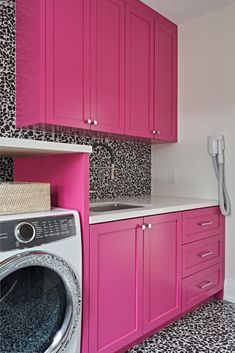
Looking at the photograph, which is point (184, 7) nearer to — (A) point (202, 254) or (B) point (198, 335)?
(A) point (202, 254)

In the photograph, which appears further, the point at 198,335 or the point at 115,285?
the point at 198,335

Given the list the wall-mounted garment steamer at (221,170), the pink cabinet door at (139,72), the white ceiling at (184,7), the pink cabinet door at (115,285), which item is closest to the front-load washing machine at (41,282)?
the pink cabinet door at (115,285)

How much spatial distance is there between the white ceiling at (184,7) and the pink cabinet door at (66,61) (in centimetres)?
77

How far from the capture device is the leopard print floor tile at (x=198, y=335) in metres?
1.83

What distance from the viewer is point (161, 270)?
1969mm

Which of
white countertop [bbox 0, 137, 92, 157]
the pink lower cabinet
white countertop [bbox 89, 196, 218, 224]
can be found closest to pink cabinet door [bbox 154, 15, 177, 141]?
white countertop [bbox 89, 196, 218, 224]

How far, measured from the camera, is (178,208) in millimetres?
2094

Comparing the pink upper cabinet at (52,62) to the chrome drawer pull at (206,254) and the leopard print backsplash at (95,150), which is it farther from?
the chrome drawer pull at (206,254)

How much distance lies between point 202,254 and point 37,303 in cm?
148

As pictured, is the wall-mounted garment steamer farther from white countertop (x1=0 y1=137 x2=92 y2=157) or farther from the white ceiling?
white countertop (x1=0 y1=137 x2=92 y2=157)

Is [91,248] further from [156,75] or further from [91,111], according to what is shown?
[156,75]

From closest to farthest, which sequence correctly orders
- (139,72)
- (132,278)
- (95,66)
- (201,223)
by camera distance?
(132,278) < (95,66) < (201,223) < (139,72)

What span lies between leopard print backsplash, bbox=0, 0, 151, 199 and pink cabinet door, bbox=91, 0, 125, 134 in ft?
1.08

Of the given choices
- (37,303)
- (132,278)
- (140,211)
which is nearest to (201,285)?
(132,278)
